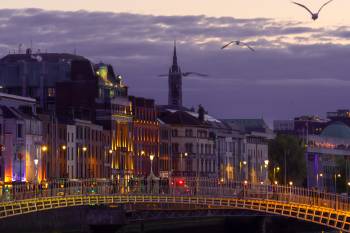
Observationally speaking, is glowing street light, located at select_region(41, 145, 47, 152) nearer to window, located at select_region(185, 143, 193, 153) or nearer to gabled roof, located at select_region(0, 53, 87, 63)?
gabled roof, located at select_region(0, 53, 87, 63)

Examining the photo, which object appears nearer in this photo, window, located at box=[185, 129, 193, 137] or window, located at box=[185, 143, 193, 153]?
window, located at box=[185, 143, 193, 153]

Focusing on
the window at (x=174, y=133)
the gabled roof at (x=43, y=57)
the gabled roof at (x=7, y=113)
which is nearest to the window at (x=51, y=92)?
the gabled roof at (x=43, y=57)

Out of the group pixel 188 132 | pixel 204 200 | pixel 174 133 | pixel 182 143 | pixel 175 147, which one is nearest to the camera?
pixel 204 200

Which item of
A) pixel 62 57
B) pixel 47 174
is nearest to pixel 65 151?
pixel 47 174

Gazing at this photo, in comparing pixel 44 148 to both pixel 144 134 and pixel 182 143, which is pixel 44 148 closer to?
pixel 144 134

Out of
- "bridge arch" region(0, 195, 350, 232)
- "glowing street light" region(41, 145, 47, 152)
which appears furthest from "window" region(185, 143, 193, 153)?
"bridge arch" region(0, 195, 350, 232)

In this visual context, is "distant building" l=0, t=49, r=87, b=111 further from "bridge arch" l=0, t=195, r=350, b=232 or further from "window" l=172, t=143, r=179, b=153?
"bridge arch" l=0, t=195, r=350, b=232

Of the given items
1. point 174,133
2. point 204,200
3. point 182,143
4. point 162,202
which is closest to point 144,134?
point 174,133

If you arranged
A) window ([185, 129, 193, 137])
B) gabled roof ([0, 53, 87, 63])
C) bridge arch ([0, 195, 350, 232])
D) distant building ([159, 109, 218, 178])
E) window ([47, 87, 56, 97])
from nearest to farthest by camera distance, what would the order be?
bridge arch ([0, 195, 350, 232]), window ([47, 87, 56, 97]), gabled roof ([0, 53, 87, 63]), distant building ([159, 109, 218, 178]), window ([185, 129, 193, 137])

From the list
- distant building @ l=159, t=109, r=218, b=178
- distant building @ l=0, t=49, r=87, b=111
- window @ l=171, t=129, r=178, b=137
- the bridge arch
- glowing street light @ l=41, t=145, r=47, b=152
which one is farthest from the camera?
window @ l=171, t=129, r=178, b=137

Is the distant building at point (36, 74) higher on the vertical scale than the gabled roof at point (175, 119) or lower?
higher

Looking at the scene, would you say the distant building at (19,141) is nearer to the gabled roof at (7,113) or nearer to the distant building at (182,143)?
the gabled roof at (7,113)

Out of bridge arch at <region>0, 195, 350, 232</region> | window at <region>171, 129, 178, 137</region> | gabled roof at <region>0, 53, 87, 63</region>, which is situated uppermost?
gabled roof at <region>0, 53, 87, 63</region>

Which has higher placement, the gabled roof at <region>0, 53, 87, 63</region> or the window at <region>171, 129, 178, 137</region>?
the gabled roof at <region>0, 53, 87, 63</region>
